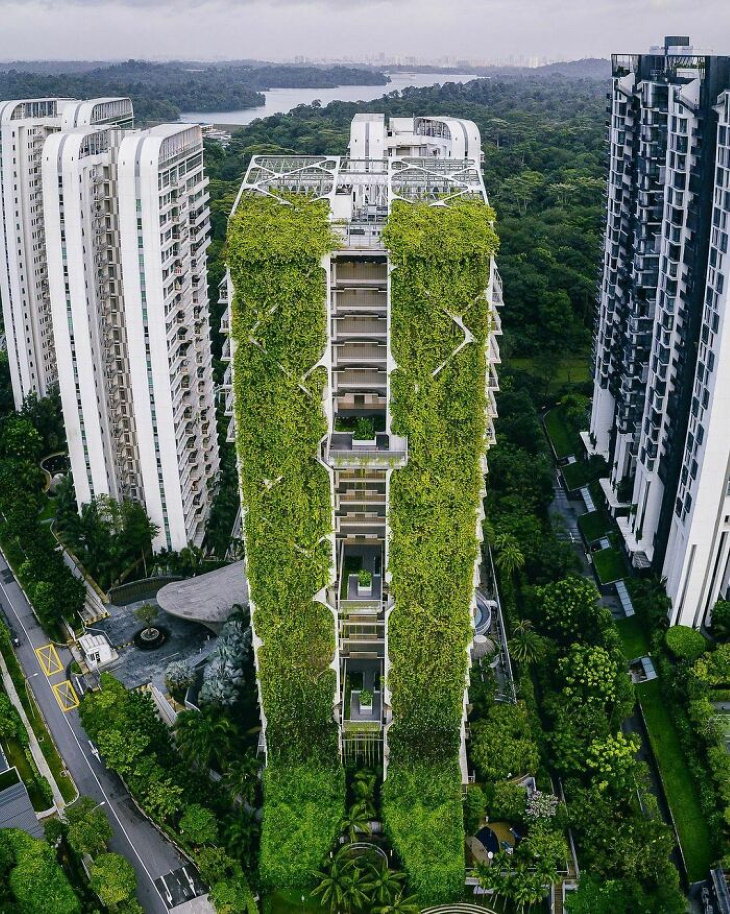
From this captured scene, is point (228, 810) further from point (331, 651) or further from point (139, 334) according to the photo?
point (139, 334)

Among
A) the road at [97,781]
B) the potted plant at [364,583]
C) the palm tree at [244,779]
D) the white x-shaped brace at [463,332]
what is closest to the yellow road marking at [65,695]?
the road at [97,781]

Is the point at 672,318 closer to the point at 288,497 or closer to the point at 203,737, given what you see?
the point at 288,497

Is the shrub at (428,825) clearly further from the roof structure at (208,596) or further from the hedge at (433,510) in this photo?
the roof structure at (208,596)

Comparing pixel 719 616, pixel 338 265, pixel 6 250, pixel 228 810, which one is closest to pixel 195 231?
pixel 6 250

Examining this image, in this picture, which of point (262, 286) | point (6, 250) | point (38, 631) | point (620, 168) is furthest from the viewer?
point (6, 250)

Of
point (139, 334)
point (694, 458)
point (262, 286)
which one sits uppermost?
point (262, 286)

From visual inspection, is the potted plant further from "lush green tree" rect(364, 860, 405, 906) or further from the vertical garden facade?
"lush green tree" rect(364, 860, 405, 906)

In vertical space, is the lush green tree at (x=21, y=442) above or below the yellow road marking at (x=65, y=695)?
above
